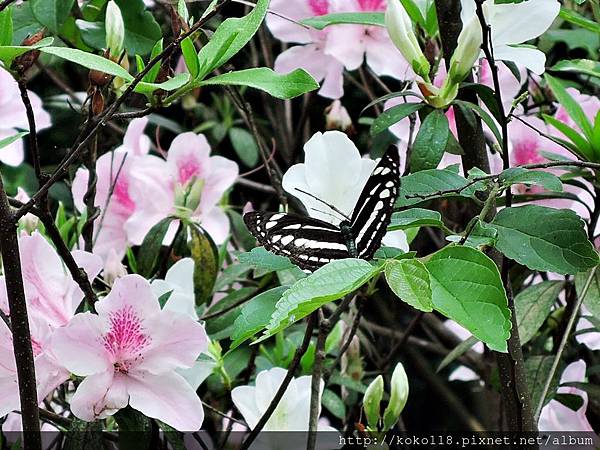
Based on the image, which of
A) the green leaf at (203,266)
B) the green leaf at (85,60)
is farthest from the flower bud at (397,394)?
the green leaf at (85,60)

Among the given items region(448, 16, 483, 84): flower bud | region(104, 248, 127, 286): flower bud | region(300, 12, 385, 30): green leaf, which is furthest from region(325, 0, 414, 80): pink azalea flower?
region(104, 248, 127, 286): flower bud

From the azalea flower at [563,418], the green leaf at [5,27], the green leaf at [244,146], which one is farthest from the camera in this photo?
→ the green leaf at [244,146]

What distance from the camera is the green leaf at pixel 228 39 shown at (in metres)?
0.71

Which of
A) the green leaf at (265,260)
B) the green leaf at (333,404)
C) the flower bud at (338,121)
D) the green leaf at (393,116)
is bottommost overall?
the green leaf at (265,260)

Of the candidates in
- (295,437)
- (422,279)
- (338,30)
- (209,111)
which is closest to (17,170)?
(209,111)

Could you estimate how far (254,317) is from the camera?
27.2 inches

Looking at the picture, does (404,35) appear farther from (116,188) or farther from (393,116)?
(116,188)

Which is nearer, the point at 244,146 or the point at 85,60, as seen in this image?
the point at 85,60

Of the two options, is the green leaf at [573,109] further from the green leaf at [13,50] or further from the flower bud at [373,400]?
the green leaf at [13,50]

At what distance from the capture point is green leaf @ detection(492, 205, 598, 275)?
720 mm

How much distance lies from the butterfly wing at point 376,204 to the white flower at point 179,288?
21cm

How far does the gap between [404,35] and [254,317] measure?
335 mm

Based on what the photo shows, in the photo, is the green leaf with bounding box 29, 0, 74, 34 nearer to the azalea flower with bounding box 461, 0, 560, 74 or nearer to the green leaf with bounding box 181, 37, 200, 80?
the green leaf with bounding box 181, 37, 200, 80

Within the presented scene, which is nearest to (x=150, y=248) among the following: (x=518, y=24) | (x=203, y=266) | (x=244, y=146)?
(x=203, y=266)
